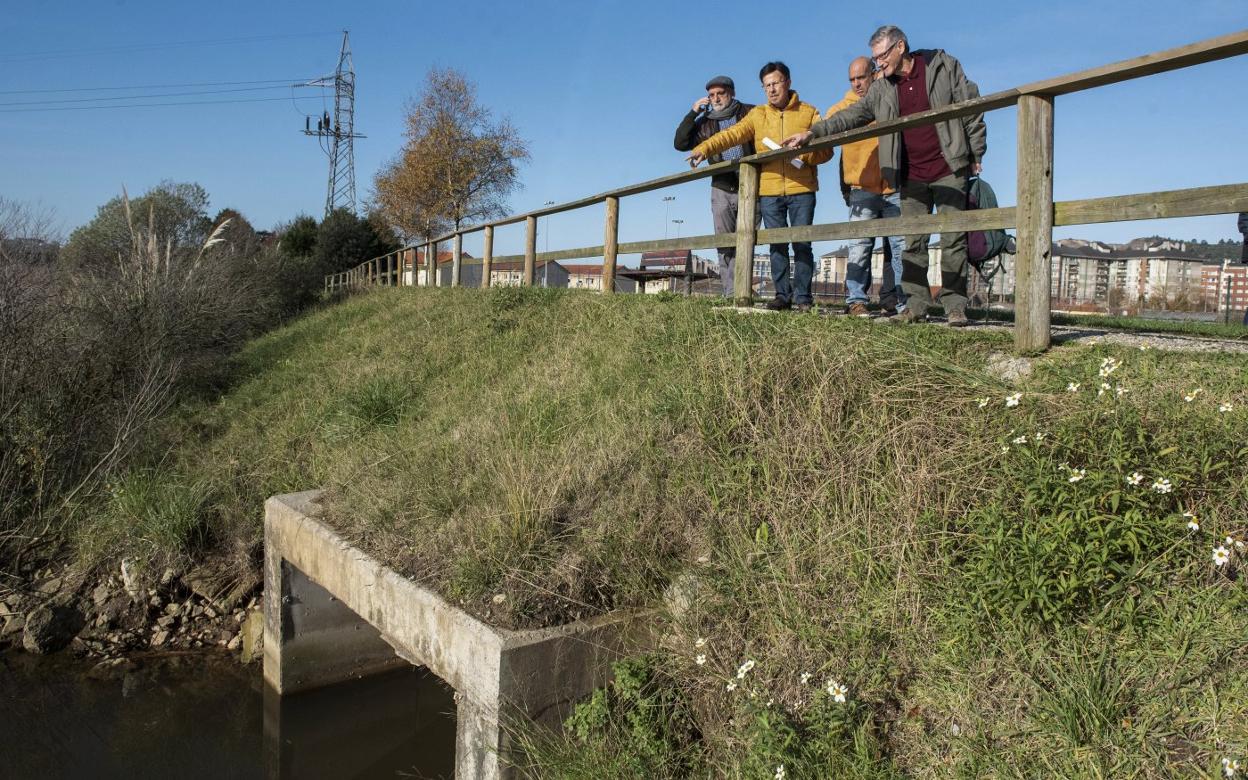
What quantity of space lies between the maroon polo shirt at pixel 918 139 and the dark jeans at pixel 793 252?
1017 millimetres

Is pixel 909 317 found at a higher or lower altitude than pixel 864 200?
lower

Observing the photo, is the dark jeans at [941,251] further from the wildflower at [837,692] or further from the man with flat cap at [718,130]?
the wildflower at [837,692]

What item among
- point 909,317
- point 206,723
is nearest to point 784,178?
point 909,317

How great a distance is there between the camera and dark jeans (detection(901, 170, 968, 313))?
5504mm

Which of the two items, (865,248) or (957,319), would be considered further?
(865,248)

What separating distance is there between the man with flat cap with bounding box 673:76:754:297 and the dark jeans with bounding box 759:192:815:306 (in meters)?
0.63

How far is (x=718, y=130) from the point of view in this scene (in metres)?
Result: 8.05

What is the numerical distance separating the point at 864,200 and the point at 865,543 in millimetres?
3882

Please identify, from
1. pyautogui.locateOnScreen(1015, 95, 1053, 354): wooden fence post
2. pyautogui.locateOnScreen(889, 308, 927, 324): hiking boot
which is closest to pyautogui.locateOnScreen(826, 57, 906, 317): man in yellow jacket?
pyautogui.locateOnScreen(889, 308, 927, 324): hiking boot

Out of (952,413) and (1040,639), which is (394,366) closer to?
(952,413)

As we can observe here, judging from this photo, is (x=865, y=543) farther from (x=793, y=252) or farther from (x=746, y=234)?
(x=793, y=252)

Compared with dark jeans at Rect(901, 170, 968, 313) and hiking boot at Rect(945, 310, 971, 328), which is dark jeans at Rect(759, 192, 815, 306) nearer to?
dark jeans at Rect(901, 170, 968, 313)

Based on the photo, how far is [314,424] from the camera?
8297 millimetres

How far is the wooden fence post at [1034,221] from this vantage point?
4.08 metres
